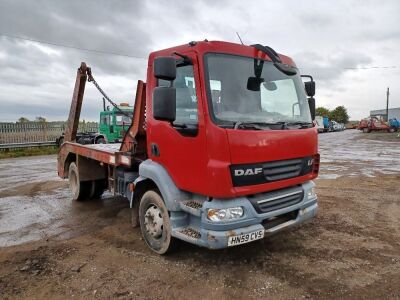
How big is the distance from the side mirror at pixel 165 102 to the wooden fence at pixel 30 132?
63.8ft

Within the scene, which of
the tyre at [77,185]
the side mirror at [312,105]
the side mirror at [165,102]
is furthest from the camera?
the tyre at [77,185]

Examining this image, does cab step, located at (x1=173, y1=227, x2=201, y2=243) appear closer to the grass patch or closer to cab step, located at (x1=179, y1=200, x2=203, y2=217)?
cab step, located at (x1=179, y1=200, x2=203, y2=217)

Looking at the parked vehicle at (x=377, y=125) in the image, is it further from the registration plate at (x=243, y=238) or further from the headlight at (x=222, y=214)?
the headlight at (x=222, y=214)

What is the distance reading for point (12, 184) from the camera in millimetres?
9703

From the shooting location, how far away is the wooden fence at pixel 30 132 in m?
21.8

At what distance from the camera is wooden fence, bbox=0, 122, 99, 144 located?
21750 mm

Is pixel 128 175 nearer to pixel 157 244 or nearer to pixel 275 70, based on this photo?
pixel 157 244

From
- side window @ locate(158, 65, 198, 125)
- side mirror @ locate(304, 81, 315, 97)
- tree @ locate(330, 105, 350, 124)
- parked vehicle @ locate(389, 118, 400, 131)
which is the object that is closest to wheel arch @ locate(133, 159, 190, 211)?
side window @ locate(158, 65, 198, 125)

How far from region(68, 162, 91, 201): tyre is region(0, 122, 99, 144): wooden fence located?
49.6 feet

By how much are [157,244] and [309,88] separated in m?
3.09

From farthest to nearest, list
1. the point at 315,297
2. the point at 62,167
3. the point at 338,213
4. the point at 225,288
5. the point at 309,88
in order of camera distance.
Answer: the point at 62,167, the point at 338,213, the point at 309,88, the point at 225,288, the point at 315,297

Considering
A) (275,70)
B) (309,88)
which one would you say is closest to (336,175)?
(309,88)

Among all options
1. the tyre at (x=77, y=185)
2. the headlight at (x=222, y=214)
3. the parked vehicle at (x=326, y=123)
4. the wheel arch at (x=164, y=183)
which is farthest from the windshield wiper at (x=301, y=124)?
the parked vehicle at (x=326, y=123)

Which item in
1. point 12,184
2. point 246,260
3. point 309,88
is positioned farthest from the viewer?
point 12,184
